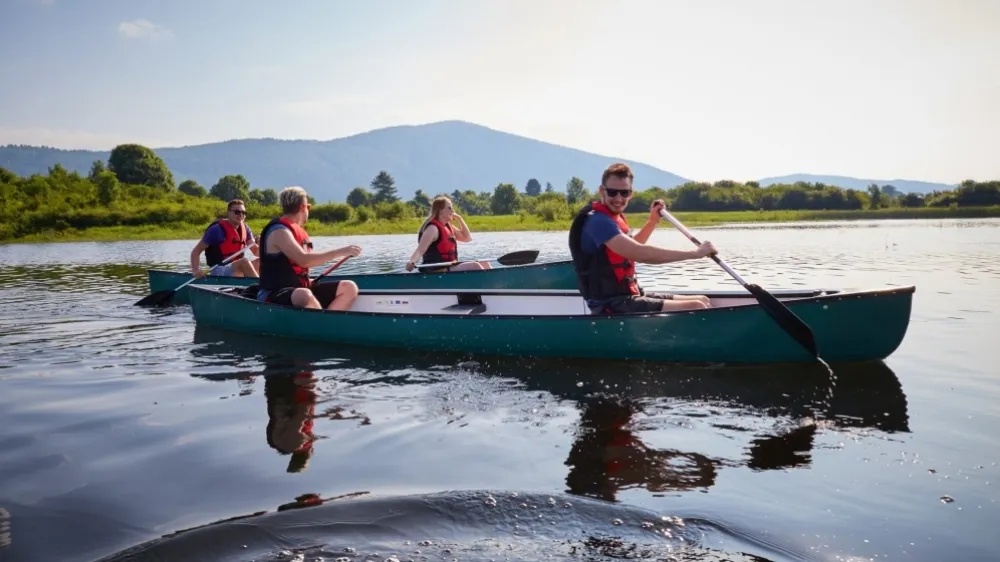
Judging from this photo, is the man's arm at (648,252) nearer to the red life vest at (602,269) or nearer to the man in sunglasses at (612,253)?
the man in sunglasses at (612,253)

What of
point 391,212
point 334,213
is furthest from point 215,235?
point 391,212

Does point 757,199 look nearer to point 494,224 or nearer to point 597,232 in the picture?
point 494,224

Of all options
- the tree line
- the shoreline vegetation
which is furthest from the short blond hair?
the tree line

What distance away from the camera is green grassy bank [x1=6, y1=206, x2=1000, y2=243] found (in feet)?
152

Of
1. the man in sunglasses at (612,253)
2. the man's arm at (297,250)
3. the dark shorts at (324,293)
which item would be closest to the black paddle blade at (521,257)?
the dark shorts at (324,293)

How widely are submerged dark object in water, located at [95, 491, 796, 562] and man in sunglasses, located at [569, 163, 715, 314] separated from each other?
125 inches

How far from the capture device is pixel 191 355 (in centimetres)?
821

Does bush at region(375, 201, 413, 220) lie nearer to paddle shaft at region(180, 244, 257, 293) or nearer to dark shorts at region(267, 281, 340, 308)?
paddle shaft at region(180, 244, 257, 293)

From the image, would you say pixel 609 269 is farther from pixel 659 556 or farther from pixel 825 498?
pixel 659 556

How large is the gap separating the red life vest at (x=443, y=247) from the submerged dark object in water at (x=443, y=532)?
814cm

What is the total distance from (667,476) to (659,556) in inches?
39.6

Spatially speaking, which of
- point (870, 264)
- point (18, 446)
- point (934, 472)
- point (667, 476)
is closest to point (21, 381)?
point (18, 446)

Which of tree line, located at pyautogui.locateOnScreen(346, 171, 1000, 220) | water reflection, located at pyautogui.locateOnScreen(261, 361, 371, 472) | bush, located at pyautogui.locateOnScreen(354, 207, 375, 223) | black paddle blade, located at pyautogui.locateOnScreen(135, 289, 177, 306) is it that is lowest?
water reflection, located at pyautogui.locateOnScreen(261, 361, 371, 472)

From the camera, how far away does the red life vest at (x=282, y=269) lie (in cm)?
808
